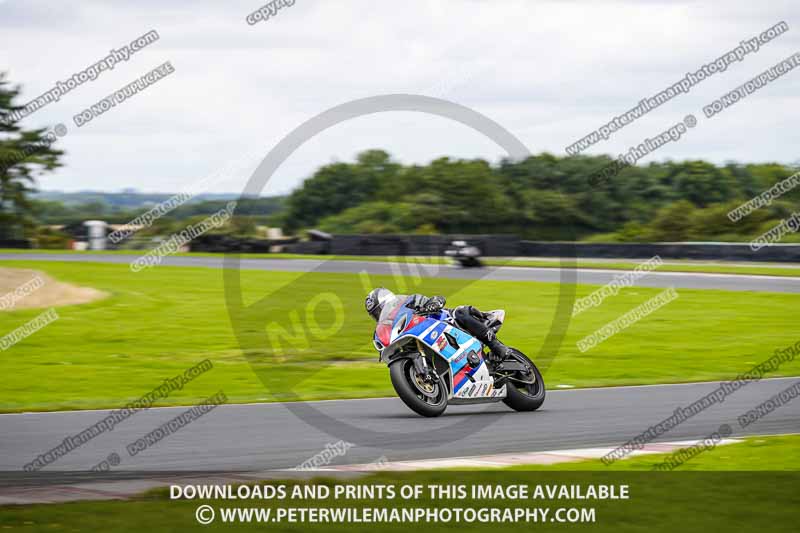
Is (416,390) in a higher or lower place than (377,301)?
lower

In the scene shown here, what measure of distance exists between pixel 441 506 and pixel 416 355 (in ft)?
12.2

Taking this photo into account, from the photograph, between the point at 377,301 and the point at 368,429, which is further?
the point at 377,301

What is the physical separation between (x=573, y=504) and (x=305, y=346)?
41.3 ft

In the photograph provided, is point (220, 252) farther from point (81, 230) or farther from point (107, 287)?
point (107, 287)

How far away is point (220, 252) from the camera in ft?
168

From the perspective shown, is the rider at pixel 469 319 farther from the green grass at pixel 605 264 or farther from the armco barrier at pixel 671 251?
the armco barrier at pixel 671 251

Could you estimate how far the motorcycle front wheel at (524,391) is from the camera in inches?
460

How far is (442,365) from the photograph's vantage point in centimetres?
1123

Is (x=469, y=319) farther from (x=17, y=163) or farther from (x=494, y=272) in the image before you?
(x=17, y=163)

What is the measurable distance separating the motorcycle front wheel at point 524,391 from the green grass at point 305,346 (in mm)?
2187

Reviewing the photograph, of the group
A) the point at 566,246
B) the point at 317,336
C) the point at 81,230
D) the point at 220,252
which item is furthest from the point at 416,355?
the point at 81,230
